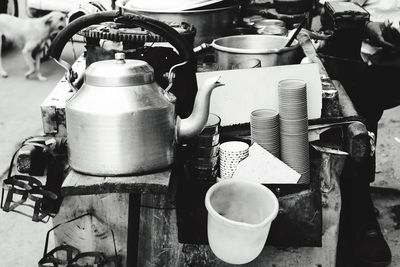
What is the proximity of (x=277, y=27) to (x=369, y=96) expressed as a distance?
77cm

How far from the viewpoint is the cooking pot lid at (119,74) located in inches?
62.6

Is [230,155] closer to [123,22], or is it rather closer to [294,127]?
[294,127]

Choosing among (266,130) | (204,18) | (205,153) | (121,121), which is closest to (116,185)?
(121,121)

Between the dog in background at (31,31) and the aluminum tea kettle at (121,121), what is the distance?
530 centimetres

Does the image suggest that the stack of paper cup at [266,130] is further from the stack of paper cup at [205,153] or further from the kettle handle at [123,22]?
the kettle handle at [123,22]

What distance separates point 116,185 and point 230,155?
21.7 inches

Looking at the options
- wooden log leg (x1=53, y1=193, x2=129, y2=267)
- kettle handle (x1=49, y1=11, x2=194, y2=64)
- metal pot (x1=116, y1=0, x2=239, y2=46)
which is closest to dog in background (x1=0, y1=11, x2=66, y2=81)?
metal pot (x1=116, y1=0, x2=239, y2=46)

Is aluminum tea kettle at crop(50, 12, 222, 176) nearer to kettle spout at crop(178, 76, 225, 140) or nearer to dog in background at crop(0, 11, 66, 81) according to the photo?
kettle spout at crop(178, 76, 225, 140)

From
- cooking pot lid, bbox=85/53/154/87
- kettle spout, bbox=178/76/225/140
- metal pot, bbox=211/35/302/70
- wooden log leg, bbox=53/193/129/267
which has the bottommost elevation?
wooden log leg, bbox=53/193/129/267

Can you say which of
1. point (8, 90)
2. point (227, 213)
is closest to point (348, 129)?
point (227, 213)

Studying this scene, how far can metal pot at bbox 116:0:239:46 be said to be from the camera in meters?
2.57

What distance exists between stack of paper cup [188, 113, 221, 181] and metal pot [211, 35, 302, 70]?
41 cm

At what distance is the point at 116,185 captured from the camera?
155cm

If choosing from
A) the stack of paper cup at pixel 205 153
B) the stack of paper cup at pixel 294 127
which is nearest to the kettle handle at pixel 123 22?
the stack of paper cup at pixel 205 153
